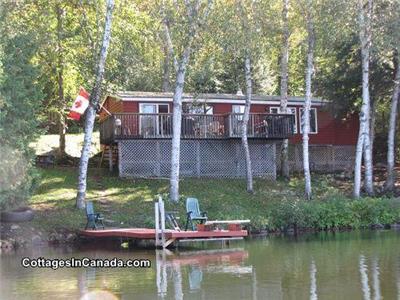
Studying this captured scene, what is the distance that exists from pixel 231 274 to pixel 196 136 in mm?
16580

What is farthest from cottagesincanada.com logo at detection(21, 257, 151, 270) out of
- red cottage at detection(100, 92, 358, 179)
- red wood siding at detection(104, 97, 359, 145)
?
red wood siding at detection(104, 97, 359, 145)

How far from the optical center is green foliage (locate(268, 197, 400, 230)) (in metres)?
24.1

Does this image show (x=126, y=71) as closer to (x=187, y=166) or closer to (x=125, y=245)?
(x=187, y=166)

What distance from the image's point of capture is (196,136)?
30.8 m

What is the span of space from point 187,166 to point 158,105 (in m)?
3.65

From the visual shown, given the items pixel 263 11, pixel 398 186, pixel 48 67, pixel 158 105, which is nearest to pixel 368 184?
pixel 398 186

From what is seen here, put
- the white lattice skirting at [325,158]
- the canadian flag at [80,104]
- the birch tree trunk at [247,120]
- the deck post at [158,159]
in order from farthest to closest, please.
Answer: the white lattice skirting at [325,158] < the deck post at [158,159] < the birch tree trunk at [247,120] < the canadian flag at [80,104]

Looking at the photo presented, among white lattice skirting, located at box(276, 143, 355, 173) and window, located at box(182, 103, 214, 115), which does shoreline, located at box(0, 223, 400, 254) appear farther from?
white lattice skirting, located at box(276, 143, 355, 173)

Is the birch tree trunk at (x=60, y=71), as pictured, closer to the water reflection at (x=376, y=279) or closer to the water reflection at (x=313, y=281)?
the water reflection at (x=313, y=281)

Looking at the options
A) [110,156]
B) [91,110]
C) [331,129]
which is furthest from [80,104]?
[331,129]

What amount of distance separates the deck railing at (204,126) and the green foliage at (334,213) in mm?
5594

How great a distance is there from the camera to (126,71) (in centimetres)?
2750

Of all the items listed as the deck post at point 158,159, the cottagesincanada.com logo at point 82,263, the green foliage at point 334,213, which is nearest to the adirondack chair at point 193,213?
the green foliage at point 334,213

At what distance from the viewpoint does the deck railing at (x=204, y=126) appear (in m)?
29.9
